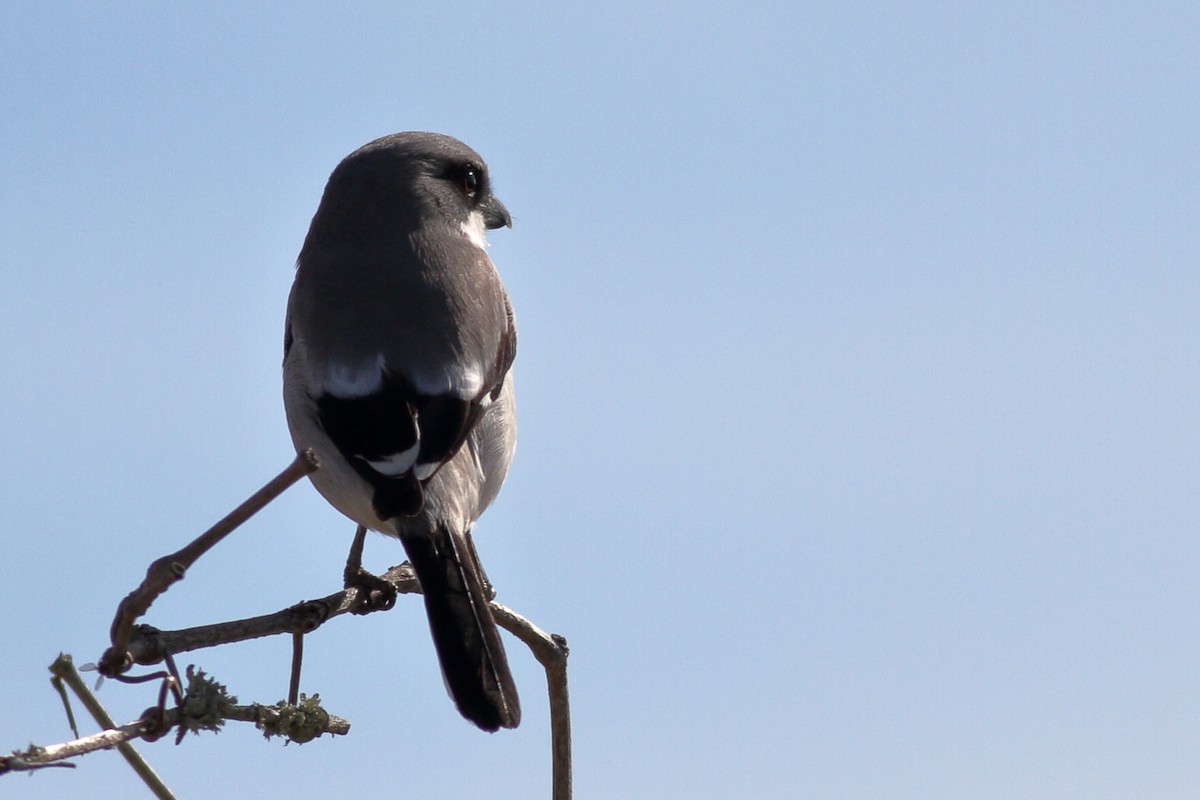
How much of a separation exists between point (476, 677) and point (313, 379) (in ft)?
3.58

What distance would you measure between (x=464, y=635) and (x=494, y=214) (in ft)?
7.76

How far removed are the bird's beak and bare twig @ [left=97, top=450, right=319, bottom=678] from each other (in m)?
3.59

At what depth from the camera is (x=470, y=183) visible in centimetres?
502

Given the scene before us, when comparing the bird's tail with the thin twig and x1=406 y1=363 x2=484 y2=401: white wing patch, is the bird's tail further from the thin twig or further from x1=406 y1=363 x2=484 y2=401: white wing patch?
the thin twig

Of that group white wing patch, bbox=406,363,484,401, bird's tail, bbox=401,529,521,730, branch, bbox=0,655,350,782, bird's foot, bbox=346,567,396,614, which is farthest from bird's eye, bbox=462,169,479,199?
branch, bbox=0,655,350,782

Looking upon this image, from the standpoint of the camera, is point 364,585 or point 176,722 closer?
point 176,722

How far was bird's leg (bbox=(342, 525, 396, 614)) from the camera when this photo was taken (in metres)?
3.90

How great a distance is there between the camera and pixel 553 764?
2.65 metres

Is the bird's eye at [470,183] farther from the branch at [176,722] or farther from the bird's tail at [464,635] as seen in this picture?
the branch at [176,722]

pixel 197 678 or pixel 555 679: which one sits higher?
pixel 555 679

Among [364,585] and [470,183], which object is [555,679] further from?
[470,183]

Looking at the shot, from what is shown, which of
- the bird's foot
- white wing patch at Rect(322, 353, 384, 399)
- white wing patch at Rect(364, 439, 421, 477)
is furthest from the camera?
the bird's foot

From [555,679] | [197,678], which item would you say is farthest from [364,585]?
[197,678]

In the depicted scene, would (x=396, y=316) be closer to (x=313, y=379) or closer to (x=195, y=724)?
(x=313, y=379)
